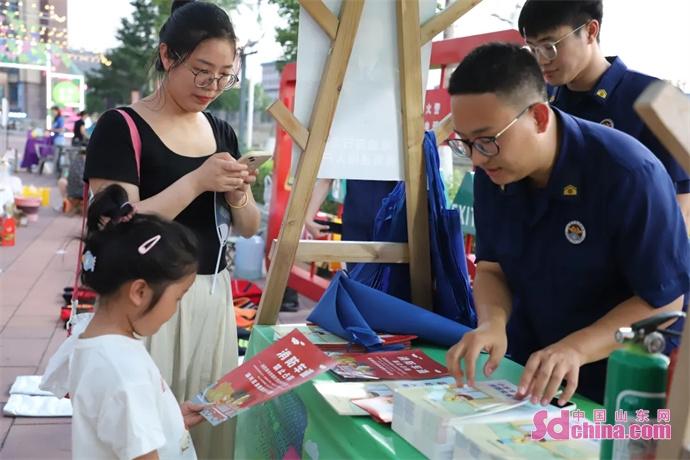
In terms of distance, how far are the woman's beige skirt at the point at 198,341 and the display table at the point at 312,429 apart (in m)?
0.11

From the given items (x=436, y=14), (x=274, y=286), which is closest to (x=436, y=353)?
(x=274, y=286)

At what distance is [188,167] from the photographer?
5.82 feet

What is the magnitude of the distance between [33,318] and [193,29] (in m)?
3.44

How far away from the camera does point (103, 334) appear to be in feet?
4.55

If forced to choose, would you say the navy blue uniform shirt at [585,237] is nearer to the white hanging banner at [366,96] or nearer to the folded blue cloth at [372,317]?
the folded blue cloth at [372,317]

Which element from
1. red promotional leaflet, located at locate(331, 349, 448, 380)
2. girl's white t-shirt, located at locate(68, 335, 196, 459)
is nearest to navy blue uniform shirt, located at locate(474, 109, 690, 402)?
red promotional leaflet, located at locate(331, 349, 448, 380)

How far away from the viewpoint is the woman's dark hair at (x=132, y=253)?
4.57ft

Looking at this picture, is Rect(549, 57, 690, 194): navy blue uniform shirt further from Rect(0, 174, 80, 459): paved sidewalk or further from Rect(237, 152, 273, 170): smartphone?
Rect(0, 174, 80, 459): paved sidewalk

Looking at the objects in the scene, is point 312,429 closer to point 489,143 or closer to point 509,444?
point 509,444

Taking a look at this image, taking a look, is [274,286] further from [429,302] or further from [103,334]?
[103,334]

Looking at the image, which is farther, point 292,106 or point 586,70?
point 292,106

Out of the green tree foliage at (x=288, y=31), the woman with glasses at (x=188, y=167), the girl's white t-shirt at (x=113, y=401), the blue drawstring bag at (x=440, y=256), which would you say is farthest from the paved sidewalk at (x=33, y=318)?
the green tree foliage at (x=288, y=31)

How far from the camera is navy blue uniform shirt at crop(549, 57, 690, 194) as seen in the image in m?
Result: 1.86

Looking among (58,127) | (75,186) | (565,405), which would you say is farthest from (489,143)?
(58,127)
